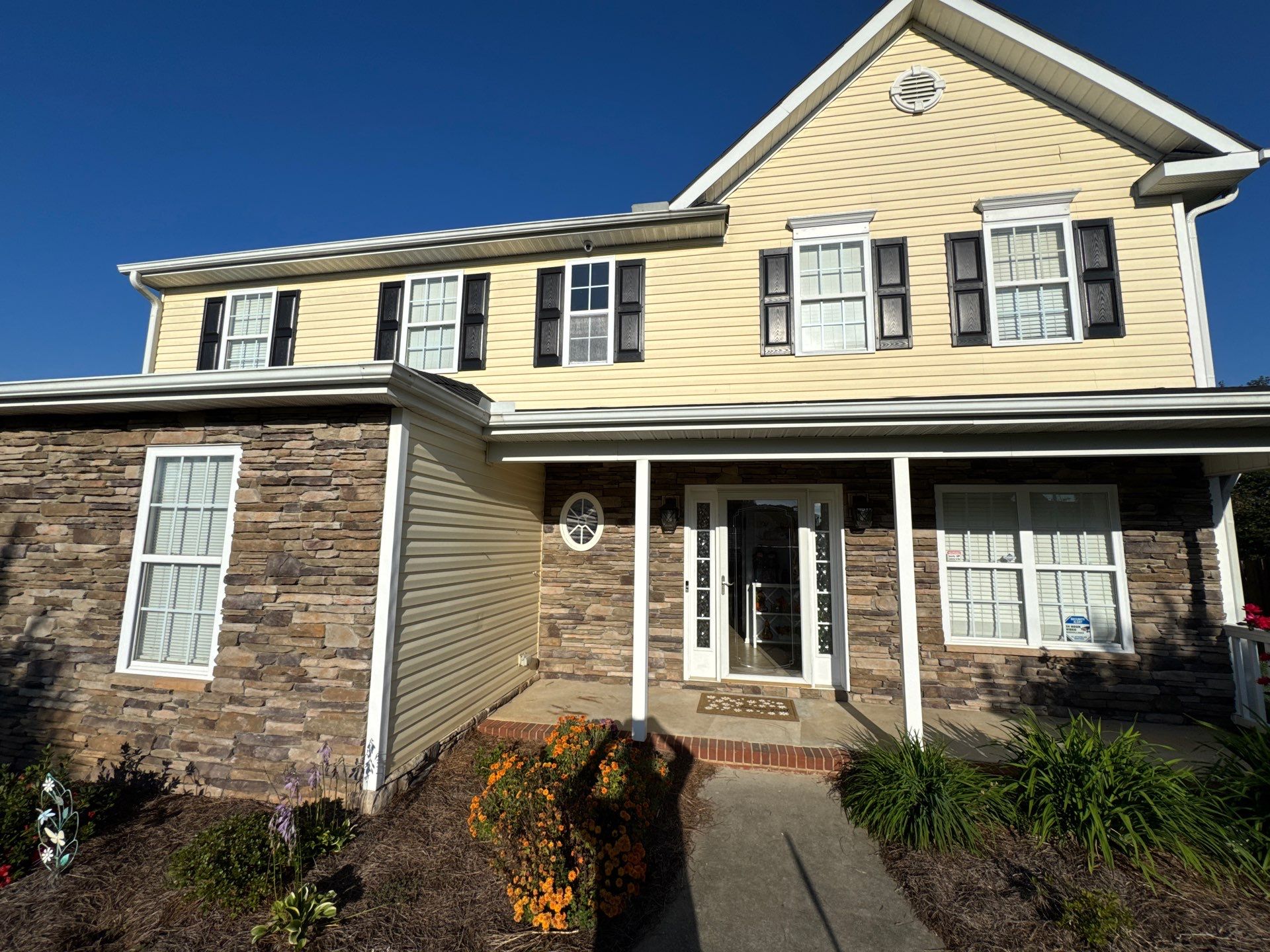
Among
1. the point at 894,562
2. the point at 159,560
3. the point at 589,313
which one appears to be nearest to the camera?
the point at 159,560

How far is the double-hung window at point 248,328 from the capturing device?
7.53 metres

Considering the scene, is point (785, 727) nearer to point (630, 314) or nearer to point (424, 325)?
point (630, 314)

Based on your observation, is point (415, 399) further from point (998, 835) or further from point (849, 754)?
point (998, 835)

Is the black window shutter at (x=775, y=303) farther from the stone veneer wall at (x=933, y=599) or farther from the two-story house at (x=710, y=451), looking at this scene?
the stone veneer wall at (x=933, y=599)

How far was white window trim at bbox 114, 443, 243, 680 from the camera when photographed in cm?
429

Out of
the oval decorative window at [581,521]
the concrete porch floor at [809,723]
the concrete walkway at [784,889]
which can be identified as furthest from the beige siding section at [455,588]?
the concrete walkway at [784,889]

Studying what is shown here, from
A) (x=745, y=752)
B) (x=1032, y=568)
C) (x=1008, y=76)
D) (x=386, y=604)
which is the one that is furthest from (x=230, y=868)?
(x=1008, y=76)

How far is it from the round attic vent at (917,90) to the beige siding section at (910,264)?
0.31 feet

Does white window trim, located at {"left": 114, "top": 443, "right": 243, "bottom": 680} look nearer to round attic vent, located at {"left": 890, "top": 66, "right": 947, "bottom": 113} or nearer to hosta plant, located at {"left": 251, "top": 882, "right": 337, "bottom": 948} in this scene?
hosta plant, located at {"left": 251, "top": 882, "right": 337, "bottom": 948}

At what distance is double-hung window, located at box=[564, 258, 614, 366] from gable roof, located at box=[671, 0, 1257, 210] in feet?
4.03

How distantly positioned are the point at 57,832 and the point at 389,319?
5771 millimetres

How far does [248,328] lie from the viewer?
7.62m

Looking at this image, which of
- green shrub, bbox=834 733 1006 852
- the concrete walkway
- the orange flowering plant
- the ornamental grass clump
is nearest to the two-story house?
green shrub, bbox=834 733 1006 852

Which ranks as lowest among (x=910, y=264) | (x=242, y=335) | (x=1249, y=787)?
(x=1249, y=787)
